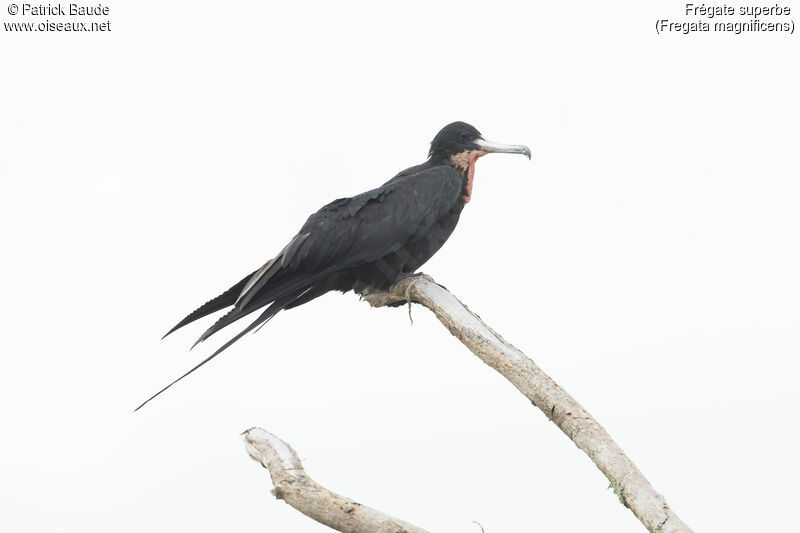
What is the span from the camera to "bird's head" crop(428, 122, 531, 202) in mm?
7082

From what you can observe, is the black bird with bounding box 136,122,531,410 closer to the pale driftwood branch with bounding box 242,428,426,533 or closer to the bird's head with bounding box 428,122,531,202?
the bird's head with bounding box 428,122,531,202

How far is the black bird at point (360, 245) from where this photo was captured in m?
6.14

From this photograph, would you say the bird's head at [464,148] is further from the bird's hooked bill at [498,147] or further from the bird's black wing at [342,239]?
the bird's black wing at [342,239]

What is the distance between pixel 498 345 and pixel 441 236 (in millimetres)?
1533

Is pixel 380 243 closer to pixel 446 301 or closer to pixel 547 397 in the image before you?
pixel 446 301

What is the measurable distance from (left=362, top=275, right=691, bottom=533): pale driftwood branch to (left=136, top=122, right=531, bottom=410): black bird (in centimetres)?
24

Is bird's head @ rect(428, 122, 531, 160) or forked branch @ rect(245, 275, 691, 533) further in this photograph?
bird's head @ rect(428, 122, 531, 160)

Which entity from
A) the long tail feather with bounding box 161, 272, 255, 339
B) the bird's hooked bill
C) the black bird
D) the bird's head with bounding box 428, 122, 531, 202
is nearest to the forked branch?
the black bird

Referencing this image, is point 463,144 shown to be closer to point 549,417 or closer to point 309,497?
point 549,417

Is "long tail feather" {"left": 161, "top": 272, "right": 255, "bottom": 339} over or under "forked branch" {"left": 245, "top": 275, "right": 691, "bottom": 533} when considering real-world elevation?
over

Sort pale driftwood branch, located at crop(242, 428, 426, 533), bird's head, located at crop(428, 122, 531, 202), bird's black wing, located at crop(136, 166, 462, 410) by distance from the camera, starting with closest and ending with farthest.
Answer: pale driftwood branch, located at crop(242, 428, 426, 533) < bird's black wing, located at crop(136, 166, 462, 410) < bird's head, located at crop(428, 122, 531, 202)

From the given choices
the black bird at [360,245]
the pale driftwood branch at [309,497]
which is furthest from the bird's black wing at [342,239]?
the pale driftwood branch at [309,497]

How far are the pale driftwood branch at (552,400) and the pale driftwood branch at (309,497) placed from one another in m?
0.90

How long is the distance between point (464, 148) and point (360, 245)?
120 centimetres
